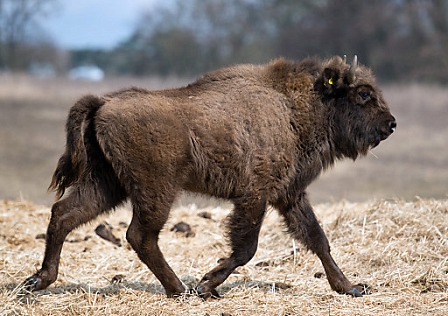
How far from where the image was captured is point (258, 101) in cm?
607

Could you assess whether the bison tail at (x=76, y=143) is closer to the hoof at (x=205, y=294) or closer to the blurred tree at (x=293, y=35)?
the hoof at (x=205, y=294)

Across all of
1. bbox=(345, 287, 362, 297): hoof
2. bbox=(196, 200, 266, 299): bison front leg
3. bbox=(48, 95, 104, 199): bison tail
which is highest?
bbox=(48, 95, 104, 199): bison tail

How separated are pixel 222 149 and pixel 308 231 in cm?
118

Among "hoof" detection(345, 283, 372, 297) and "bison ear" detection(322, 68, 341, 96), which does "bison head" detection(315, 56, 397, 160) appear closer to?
"bison ear" detection(322, 68, 341, 96)

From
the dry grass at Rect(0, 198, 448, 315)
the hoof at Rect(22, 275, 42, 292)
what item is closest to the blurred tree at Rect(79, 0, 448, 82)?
the dry grass at Rect(0, 198, 448, 315)

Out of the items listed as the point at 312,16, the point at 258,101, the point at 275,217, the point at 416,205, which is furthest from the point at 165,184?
the point at 312,16

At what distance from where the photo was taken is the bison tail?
18.1 feet

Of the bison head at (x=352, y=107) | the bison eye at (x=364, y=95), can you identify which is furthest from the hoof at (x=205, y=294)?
the bison eye at (x=364, y=95)

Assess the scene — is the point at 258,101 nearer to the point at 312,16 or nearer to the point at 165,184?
the point at 165,184

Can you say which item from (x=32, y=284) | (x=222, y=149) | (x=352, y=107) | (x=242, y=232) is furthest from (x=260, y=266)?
(x=32, y=284)

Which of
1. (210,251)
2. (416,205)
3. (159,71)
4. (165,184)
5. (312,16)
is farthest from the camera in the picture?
(159,71)

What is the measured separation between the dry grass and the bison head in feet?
3.86

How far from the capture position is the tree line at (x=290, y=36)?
135 feet

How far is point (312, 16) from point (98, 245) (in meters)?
41.6
